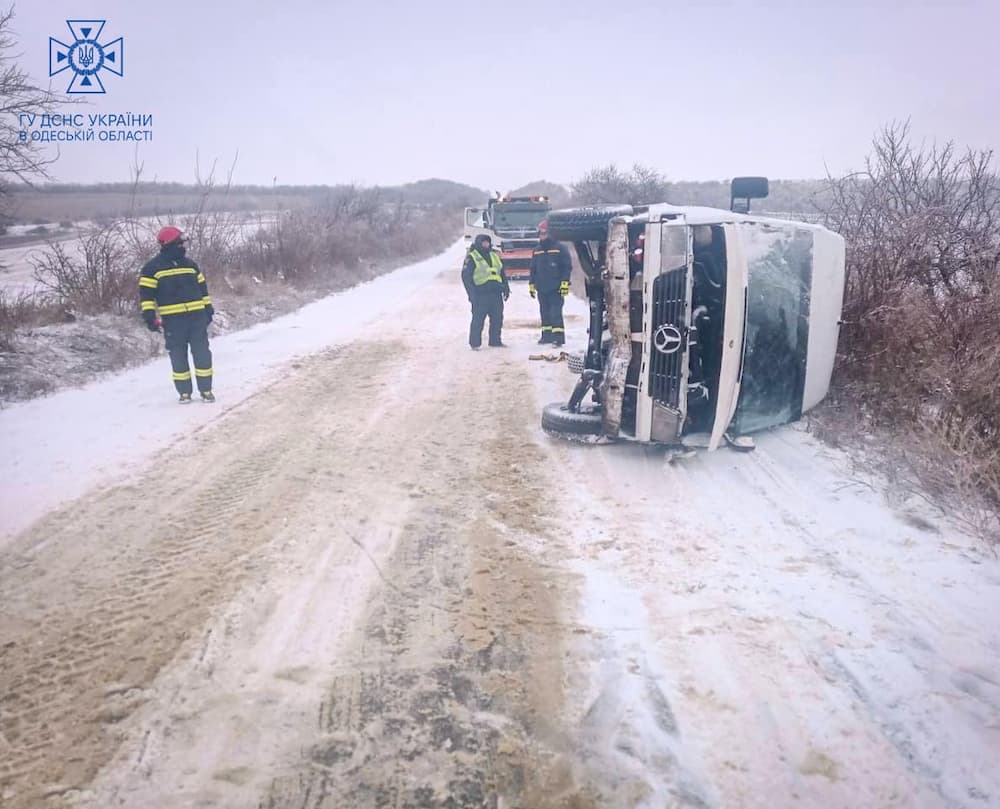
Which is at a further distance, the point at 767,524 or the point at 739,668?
the point at 767,524

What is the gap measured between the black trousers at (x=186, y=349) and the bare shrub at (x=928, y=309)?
20.8ft

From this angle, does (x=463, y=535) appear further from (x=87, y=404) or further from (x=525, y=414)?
(x=87, y=404)

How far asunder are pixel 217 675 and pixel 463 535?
1664mm

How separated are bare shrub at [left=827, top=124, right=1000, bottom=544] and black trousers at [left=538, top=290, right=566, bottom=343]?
3680 mm

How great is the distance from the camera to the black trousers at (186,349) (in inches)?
287

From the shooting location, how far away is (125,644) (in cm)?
317

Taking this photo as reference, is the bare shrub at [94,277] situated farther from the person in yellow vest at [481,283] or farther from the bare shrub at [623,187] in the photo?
the bare shrub at [623,187]

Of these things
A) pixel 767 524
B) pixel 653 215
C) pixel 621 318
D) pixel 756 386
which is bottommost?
pixel 767 524

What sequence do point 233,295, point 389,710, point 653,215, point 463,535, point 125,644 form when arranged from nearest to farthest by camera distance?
point 389,710, point 125,644, point 463,535, point 653,215, point 233,295

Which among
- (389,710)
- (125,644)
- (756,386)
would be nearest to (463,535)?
(389,710)

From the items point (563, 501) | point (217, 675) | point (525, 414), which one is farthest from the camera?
point (525, 414)

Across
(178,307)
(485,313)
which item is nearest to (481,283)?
(485,313)

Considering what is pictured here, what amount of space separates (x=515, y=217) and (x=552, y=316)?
32.1 feet

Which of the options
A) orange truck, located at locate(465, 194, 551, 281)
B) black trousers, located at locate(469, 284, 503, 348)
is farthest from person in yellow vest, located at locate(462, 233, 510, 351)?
orange truck, located at locate(465, 194, 551, 281)
